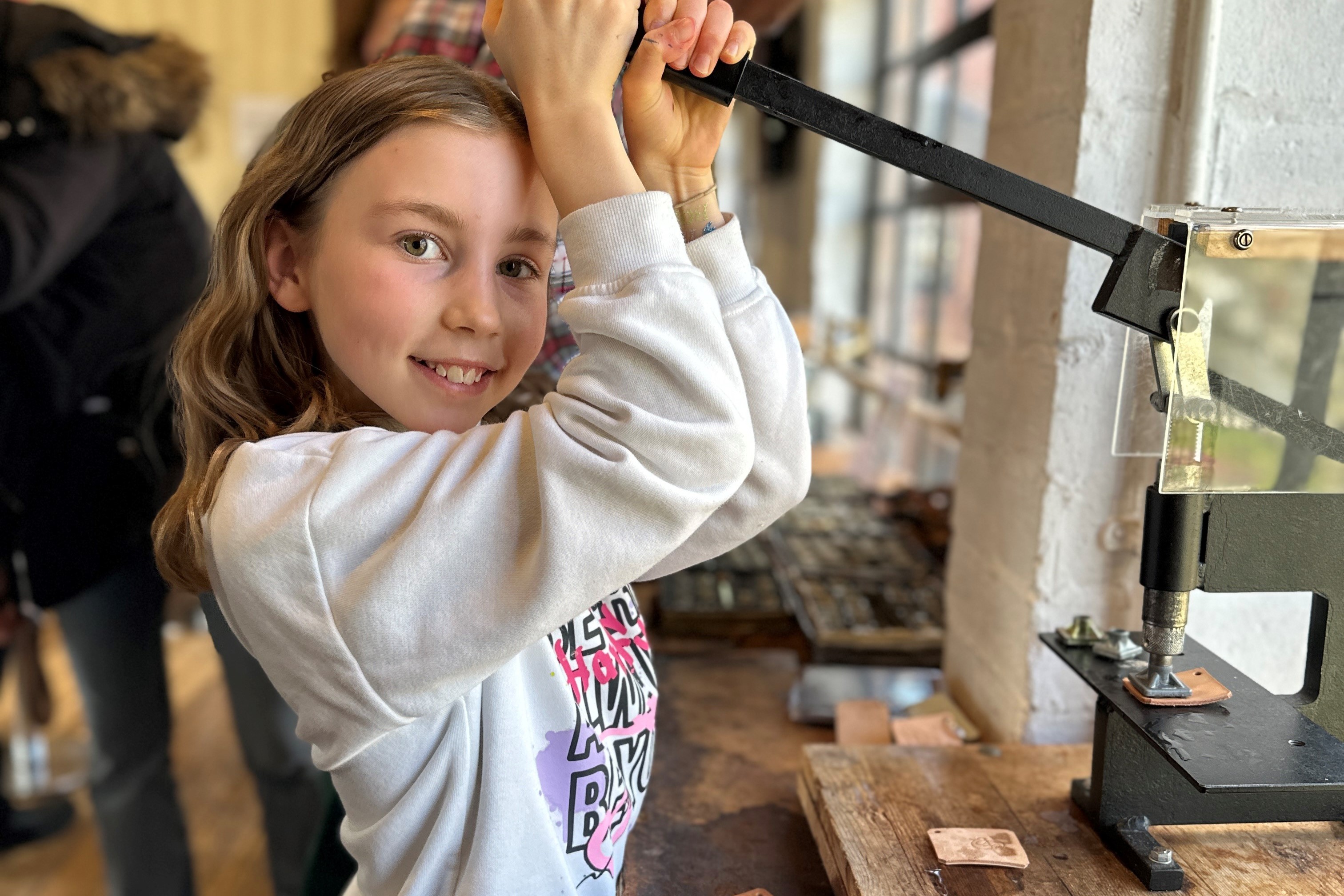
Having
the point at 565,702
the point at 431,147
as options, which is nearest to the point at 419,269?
the point at 431,147

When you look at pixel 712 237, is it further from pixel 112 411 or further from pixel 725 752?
pixel 112 411

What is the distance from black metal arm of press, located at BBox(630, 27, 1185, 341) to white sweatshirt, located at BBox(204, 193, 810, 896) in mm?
98

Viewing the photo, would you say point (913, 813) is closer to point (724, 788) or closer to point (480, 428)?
point (724, 788)

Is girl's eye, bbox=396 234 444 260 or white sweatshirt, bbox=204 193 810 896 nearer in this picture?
white sweatshirt, bbox=204 193 810 896

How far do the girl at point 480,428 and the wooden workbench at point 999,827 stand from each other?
0.62 feet

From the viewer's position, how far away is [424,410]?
745 mm

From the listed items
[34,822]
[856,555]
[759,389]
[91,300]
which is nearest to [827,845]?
[759,389]

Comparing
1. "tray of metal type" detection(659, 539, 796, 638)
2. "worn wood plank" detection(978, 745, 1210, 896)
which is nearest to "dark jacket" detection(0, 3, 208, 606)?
"tray of metal type" detection(659, 539, 796, 638)

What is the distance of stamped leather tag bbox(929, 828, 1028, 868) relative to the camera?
78 centimetres

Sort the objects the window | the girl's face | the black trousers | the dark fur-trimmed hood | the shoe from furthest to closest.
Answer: the window → the shoe → the black trousers → the dark fur-trimmed hood → the girl's face

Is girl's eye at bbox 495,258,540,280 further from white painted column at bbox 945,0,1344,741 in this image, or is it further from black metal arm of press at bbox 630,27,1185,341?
white painted column at bbox 945,0,1344,741

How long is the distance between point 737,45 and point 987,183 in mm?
192

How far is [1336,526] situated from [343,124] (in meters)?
0.80

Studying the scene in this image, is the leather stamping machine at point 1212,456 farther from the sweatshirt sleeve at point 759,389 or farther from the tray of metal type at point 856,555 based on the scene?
the tray of metal type at point 856,555
